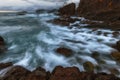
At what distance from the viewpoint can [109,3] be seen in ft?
127

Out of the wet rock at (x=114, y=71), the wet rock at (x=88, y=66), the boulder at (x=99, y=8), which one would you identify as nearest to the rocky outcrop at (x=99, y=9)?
the boulder at (x=99, y=8)

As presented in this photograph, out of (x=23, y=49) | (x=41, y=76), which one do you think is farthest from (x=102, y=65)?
(x=23, y=49)

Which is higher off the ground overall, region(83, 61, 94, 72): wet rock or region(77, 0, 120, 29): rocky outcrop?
region(83, 61, 94, 72): wet rock

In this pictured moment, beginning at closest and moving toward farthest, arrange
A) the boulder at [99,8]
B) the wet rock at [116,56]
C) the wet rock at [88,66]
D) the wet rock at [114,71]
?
the wet rock at [114,71]
the wet rock at [88,66]
the wet rock at [116,56]
the boulder at [99,8]

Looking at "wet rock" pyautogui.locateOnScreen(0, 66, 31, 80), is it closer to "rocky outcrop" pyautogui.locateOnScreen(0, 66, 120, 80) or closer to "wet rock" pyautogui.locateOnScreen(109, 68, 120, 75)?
"rocky outcrop" pyautogui.locateOnScreen(0, 66, 120, 80)

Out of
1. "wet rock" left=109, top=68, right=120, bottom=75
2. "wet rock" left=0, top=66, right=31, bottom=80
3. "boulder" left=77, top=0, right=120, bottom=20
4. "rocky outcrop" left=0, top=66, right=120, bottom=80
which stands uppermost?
"rocky outcrop" left=0, top=66, right=120, bottom=80

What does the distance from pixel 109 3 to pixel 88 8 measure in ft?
27.5

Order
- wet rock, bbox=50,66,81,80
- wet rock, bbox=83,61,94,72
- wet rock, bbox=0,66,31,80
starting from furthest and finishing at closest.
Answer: wet rock, bbox=83,61,94,72, wet rock, bbox=0,66,31,80, wet rock, bbox=50,66,81,80

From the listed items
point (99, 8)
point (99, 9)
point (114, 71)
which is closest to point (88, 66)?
point (114, 71)

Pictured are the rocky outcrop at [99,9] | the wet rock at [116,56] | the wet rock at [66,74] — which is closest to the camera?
the wet rock at [66,74]

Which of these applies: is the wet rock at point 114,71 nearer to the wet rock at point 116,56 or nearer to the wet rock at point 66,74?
the wet rock at point 116,56

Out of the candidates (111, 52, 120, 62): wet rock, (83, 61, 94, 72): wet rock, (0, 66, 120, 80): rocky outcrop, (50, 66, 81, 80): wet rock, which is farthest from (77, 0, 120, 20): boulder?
(50, 66, 81, 80): wet rock

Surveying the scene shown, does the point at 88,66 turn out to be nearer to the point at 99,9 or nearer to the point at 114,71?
the point at 114,71

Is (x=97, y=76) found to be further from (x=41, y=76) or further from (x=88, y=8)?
(x=88, y=8)
